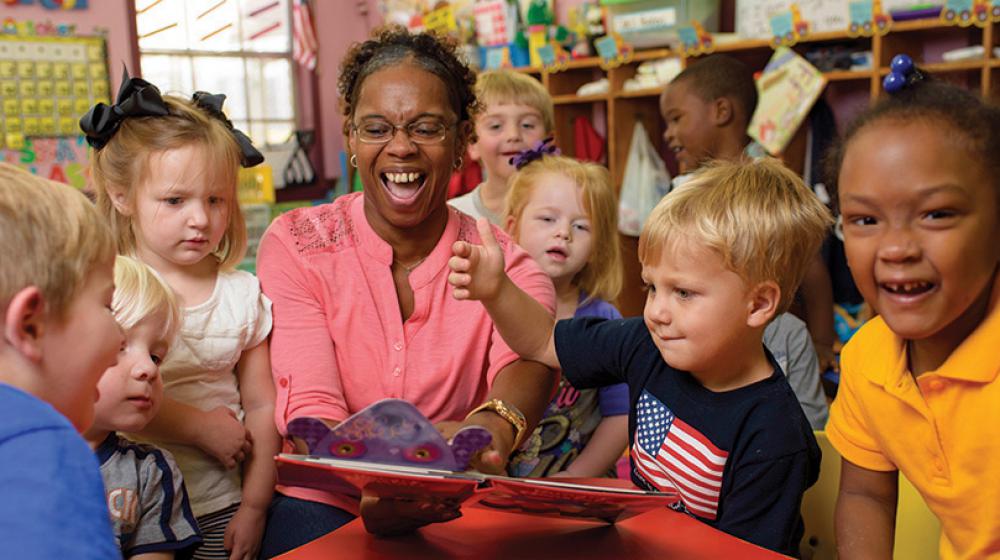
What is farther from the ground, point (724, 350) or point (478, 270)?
point (478, 270)

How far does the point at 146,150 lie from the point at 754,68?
4012 millimetres

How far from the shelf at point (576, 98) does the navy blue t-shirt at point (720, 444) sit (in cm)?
404

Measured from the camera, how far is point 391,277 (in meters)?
1.88

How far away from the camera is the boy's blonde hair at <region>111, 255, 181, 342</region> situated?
1.49 meters

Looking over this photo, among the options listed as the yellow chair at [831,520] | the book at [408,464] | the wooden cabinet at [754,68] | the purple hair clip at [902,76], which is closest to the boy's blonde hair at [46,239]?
the book at [408,464]

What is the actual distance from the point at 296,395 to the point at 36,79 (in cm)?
498

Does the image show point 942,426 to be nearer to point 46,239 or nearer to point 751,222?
point 751,222

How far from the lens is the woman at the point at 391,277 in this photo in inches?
70.5

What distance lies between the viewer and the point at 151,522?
153 centimetres

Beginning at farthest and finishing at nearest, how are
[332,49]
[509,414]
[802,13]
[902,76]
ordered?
[332,49] < [802,13] < [509,414] < [902,76]

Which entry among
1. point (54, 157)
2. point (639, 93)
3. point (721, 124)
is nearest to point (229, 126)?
point (721, 124)

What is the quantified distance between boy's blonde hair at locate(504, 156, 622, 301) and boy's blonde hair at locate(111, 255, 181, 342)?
1133mm

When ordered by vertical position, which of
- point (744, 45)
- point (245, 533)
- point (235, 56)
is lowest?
point (245, 533)

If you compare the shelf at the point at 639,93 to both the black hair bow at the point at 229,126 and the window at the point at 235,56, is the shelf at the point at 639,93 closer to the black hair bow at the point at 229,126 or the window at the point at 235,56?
the window at the point at 235,56
